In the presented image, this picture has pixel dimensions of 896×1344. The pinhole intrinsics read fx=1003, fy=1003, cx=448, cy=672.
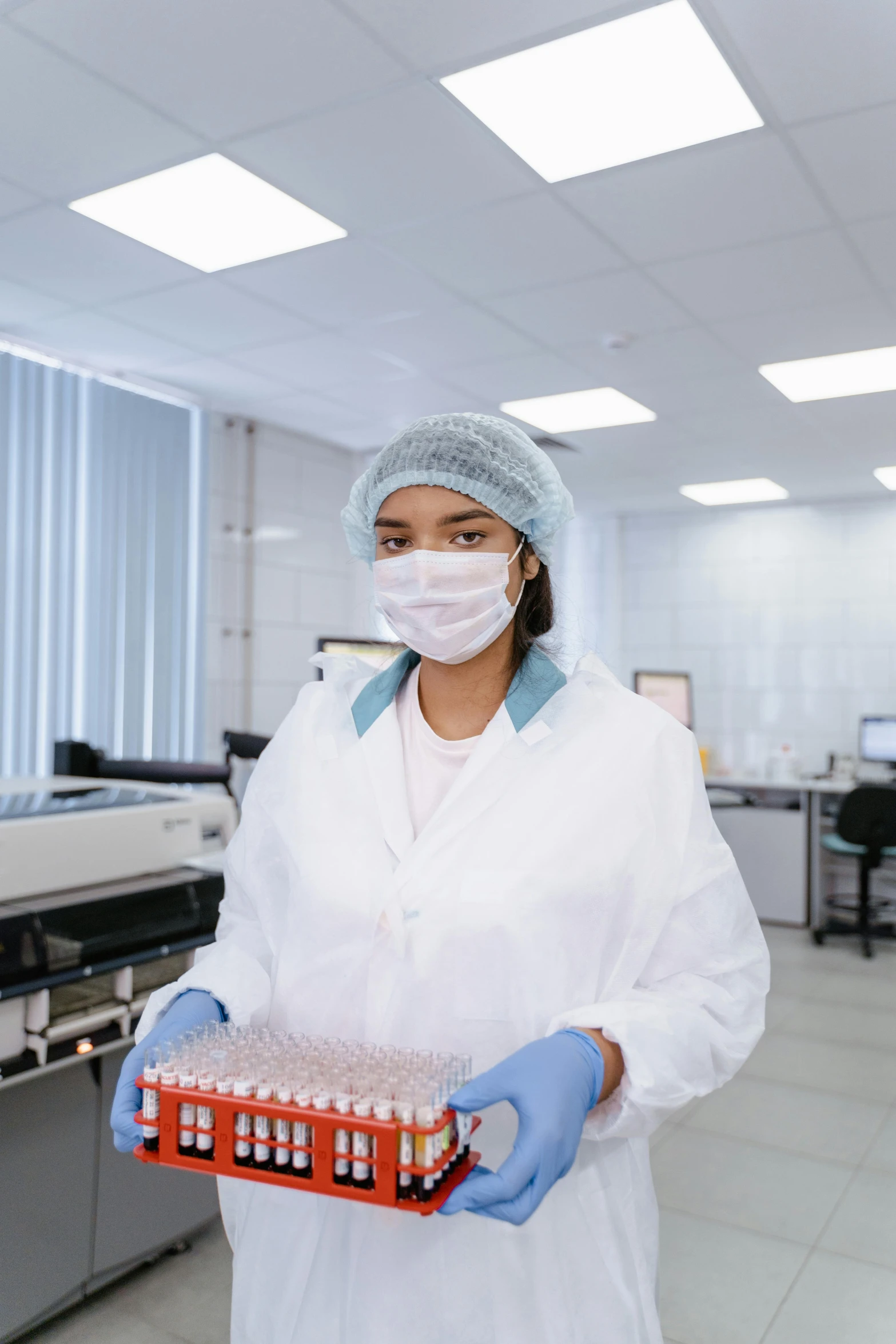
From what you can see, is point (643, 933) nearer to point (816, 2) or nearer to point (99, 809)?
point (99, 809)

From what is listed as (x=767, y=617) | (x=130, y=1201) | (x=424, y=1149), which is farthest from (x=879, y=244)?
(x=767, y=617)

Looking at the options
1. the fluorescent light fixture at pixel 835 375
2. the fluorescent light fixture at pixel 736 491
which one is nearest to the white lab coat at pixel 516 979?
the fluorescent light fixture at pixel 835 375

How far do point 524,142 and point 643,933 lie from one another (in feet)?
7.08

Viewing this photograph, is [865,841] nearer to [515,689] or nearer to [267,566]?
[267,566]

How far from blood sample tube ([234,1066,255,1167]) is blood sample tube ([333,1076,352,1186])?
8cm

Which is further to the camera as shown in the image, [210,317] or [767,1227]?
[210,317]

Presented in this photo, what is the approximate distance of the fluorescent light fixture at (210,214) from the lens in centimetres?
277

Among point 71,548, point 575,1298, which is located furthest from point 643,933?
point 71,548

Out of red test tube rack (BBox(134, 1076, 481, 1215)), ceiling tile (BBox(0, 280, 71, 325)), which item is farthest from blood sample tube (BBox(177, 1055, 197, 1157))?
ceiling tile (BBox(0, 280, 71, 325))

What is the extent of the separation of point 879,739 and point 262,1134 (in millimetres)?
5899

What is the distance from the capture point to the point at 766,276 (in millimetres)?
3242

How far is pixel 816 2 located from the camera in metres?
1.99

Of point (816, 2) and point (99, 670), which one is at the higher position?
point (816, 2)

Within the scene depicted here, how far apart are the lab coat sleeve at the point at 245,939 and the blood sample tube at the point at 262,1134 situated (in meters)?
0.22
